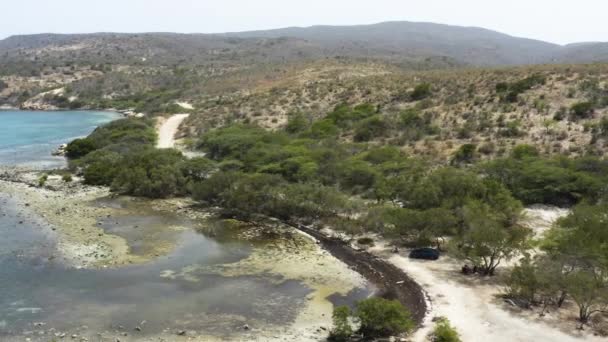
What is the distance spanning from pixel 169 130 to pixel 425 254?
5517cm

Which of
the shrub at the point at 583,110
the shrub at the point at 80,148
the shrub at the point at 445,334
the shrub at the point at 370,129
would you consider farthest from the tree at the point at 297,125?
the shrub at the point at 445,334

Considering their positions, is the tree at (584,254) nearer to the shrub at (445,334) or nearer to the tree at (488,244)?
the tree at (488,244)

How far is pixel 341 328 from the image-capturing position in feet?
76.3

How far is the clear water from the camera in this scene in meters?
24.4

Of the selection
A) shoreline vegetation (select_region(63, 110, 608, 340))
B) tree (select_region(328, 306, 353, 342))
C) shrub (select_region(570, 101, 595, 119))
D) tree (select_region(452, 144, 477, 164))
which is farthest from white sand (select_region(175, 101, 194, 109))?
tree (select_region(328, 306, 353, 342))

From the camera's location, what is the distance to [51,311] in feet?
84.1

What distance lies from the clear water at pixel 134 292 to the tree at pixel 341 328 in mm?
2626

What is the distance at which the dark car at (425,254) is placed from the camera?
106ft

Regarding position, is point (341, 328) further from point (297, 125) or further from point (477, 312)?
point (297, 125)

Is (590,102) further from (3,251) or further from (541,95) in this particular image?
(3,251)

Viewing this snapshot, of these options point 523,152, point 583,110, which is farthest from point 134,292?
point 583,110

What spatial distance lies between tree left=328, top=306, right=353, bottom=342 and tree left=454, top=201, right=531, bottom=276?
959 centimetres

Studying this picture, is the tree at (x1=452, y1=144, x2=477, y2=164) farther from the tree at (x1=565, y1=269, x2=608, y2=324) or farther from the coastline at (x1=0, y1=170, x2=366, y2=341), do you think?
the tree at (x1=565, y1=269, x2=608, y2=324)

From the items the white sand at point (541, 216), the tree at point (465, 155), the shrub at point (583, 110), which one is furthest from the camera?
the shrub at point (583, 110)
